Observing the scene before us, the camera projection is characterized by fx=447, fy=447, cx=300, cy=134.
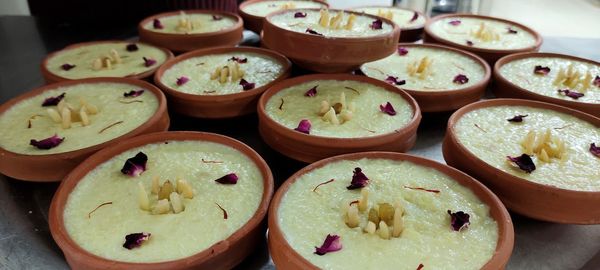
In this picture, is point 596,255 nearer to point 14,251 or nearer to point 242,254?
point 242,254

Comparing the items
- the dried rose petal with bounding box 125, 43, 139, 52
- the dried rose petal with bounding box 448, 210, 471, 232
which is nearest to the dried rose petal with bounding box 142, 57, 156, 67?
the dried rose petal with bounding box 125, 43, 139, 52

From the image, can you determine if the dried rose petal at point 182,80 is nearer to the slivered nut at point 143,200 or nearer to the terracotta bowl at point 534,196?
the slivered nut at point 143,200

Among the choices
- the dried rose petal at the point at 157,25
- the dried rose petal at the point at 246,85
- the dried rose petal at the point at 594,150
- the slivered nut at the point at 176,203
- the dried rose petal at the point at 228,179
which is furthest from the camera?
the dried rose petal at the point at 157,25

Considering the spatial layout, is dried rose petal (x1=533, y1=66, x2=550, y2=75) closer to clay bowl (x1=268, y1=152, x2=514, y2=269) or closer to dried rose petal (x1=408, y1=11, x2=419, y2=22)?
dried rose petal (x1=408, y1=11, x2=419, y2=22)

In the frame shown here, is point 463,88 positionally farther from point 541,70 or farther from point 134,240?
point 134,240

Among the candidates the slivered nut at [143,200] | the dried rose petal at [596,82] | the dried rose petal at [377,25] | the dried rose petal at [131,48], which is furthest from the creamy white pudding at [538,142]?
the dried rose petal at [131,48]

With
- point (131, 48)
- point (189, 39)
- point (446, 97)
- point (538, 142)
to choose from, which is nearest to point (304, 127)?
point (446, 97)
